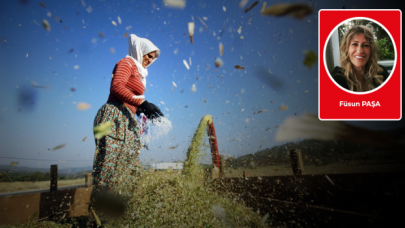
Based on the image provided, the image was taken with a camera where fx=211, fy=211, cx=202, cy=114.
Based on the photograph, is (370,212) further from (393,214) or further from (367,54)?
(367,54)

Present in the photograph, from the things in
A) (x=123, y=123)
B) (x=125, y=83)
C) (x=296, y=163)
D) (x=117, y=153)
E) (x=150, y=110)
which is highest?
(x=125, y=83)

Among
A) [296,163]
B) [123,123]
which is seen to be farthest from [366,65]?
[123,123]

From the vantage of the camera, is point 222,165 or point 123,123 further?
point 222,165

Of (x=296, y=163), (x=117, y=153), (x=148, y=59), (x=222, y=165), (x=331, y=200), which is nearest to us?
(x=331, y=200)

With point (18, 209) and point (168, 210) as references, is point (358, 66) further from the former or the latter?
point (18, 209)

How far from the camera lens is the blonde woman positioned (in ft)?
9.59

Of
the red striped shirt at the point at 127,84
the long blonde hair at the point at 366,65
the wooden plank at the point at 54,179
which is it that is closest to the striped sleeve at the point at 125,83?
the red striped shirt at the point at 127,84

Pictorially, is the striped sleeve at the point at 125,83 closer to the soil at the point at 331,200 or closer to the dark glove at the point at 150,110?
the dark glove at the point at 150,110

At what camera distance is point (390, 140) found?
2.50 feet

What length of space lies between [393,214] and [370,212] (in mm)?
476

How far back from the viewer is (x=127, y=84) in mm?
2449

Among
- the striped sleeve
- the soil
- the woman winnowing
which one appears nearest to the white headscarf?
the woman winnowing

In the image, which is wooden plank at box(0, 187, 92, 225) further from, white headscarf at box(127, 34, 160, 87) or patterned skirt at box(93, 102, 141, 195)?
white headscarf at box(127, 34, 160, 87)

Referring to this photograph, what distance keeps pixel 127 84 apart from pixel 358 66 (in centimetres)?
309
